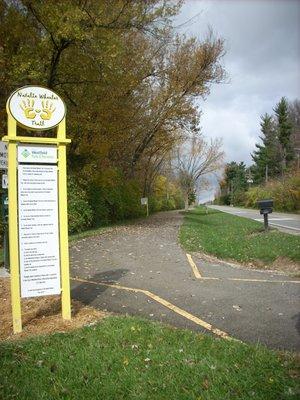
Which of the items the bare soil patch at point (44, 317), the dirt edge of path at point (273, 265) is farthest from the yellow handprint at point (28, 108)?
the dirt edge of path at point (273, 265)

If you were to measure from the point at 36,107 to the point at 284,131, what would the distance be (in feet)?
236

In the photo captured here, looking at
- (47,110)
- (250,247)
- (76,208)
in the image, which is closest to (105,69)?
(76,208)

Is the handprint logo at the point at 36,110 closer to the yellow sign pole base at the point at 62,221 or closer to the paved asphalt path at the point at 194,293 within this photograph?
the yellow sign pole base at the point at 62,221

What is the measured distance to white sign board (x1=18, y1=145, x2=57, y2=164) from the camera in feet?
18.8

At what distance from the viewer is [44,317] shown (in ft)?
20.3

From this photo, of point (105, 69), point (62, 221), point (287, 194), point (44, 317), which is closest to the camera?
point (62, 221)

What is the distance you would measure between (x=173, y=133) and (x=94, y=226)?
885cm

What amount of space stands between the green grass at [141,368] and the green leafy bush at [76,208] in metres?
12.8

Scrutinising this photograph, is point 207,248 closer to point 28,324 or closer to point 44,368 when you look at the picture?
point 28,324

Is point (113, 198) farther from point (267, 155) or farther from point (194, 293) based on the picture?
point (267, 155)

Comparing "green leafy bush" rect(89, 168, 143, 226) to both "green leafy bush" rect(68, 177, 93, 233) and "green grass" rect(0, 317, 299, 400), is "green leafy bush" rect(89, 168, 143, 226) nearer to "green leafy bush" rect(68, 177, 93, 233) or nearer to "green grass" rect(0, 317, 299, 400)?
"green leafy bush" rect(68, 177, 93, 233)

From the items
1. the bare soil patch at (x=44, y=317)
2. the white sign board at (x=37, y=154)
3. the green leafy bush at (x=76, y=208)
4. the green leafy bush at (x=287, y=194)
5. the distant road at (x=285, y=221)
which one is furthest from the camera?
the green leafy bush at (x=287, y=194)

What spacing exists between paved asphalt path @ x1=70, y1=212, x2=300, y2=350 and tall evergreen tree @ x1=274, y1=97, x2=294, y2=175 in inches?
2568

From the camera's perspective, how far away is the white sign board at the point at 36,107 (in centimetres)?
561
